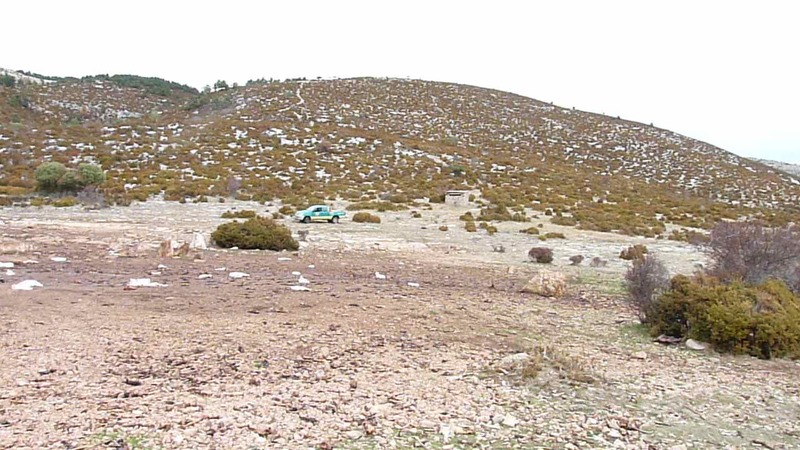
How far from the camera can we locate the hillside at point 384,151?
108 feet

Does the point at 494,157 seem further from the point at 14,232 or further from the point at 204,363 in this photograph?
the point at 204,363

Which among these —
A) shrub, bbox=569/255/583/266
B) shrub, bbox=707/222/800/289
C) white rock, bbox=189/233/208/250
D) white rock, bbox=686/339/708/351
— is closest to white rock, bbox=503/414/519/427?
white rock, bbox=686/339/708/351

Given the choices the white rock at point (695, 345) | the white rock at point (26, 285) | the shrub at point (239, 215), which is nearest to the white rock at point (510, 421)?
the white rock at point (695, 345)

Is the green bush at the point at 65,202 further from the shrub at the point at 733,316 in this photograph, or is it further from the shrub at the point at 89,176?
the shrub at the point at 733,316

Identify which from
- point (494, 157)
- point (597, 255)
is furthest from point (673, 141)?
point (597, 255)

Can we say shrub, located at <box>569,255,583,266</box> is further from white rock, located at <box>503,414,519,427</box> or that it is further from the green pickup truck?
white rock, located at <box>503,414,519,427</box>

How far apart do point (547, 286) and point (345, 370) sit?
5.76 meters

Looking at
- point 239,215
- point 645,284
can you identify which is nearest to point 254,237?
point 239,215

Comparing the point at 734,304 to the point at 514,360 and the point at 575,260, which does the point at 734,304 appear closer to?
the point at 514,360

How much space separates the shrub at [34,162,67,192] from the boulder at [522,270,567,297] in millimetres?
22948

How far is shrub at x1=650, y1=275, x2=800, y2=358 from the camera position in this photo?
24.3ft

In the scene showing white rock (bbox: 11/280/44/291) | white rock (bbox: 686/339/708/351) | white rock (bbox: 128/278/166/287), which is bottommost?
white rock (bbox: 128/278/166/287)

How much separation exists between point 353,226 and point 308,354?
15521 millimetres

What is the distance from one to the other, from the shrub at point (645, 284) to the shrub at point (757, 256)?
1.34 metres
